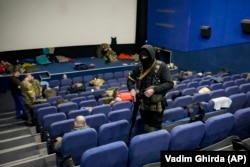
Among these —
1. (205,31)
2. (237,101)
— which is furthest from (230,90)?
(205,31)

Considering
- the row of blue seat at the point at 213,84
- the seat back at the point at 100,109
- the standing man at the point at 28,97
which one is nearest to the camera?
the seat back at the point at 100,109

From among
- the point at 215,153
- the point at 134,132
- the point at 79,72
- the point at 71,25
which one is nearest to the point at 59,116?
the point at 134,132

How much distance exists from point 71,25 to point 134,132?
9.99 meters

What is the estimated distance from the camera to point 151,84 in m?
3.23

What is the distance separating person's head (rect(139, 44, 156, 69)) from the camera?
9.97 feet

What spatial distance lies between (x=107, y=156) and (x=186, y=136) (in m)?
0.97

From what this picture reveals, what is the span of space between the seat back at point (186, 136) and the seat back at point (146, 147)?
0.38 feet

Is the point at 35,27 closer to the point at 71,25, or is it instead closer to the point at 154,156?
the point at 71,25

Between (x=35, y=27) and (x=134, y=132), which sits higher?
(x=35, y=27)

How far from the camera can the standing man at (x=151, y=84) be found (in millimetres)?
3071

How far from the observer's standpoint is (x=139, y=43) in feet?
47.5

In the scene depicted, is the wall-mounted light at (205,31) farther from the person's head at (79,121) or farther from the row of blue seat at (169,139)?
the person's head at (79,121)

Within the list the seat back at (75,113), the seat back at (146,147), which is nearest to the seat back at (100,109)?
the seat back at (75,113)

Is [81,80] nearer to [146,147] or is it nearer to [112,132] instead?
[112,132]
